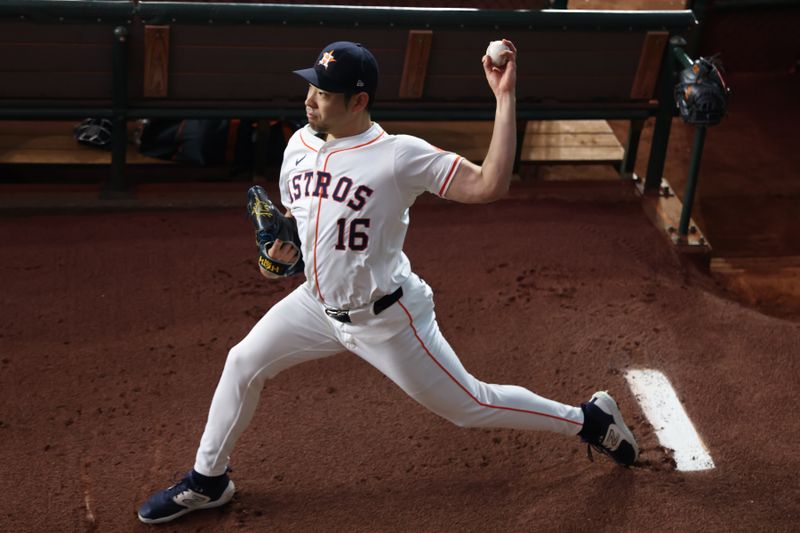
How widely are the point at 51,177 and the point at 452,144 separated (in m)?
2.39

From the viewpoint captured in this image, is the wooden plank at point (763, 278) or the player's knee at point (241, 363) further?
the wooden plank at point (763, 278)

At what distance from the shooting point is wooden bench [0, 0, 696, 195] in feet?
18.2

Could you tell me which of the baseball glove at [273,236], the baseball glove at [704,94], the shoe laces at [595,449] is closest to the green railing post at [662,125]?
the baseball glove at [704,94]

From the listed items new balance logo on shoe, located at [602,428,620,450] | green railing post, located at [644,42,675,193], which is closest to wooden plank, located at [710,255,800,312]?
green railing post, located at [644,42,675,193]

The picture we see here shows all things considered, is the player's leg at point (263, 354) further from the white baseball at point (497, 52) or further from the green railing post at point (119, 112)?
the green railing post at point (119, 112)

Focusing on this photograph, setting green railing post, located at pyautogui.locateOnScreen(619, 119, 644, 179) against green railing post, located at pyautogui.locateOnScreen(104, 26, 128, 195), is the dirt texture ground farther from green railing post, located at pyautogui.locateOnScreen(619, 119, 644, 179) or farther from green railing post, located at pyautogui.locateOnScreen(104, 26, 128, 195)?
green railing post, located at pyautogui.locateOnScreen(619, 119, 644, 179)

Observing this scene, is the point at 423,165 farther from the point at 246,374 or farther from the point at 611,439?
the point at 611,439

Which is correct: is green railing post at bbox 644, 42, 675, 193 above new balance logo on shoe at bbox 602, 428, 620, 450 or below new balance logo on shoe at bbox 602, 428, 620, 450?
above

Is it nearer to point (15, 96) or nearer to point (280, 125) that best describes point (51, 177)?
point (15, 96)

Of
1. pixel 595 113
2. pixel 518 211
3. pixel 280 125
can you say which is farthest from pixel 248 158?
pixel 595 113

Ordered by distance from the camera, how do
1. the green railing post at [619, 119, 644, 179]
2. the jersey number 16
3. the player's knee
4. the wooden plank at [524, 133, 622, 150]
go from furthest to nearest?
1. the wooden plank at [524, 133, 622, 150]
2. the green railing post at [619, 119, 644, 179]
3. the player's knee
4. the jersey number 16

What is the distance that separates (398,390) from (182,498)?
3.86ft

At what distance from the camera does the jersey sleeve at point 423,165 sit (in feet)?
11.2

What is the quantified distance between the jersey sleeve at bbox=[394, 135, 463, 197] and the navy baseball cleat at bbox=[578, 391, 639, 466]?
3.87ft
